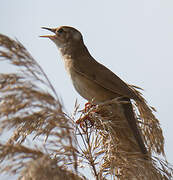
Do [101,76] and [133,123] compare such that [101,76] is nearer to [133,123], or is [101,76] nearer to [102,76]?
[102,76]

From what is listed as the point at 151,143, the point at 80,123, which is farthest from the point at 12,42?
the point at 151,143

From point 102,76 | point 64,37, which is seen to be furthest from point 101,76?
point 64,37

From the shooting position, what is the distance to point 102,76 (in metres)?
4.05

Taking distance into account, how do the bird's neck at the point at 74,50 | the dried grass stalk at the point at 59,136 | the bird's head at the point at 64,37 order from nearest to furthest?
the dried grass stalk at the point at 59,136, the bird's neck at the point at 74,50, the bird's head at the point at 64,37

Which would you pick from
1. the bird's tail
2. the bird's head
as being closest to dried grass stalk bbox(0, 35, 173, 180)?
the bird's tail

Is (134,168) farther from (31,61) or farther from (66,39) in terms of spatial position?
(66,39)

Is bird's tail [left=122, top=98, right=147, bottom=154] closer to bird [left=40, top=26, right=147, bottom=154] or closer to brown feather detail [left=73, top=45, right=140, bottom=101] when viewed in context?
bird [left=40, top=26, right=147, bottom=154]

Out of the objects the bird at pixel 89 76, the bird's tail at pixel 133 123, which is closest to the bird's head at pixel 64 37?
the bird at pixel 89 76

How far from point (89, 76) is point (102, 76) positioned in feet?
0.49

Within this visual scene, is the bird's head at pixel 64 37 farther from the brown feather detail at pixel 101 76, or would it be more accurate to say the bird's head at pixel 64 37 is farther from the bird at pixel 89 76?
the brown feather detail at pixel 101 76

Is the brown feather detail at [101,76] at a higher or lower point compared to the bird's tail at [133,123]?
higher

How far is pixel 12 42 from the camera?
2141mm

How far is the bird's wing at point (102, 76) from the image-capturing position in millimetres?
3750

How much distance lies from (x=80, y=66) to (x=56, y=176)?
2.58 m
